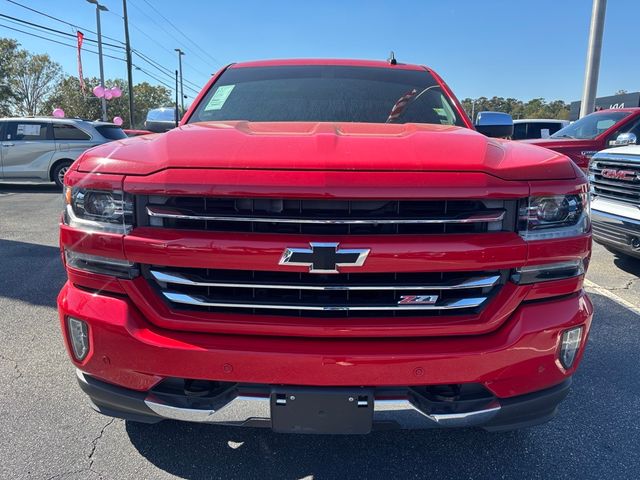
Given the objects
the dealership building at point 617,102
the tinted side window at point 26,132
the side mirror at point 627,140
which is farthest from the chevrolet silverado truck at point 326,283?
the dealership building at point 617,102

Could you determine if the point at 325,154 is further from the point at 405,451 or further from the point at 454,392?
the point at 405,451

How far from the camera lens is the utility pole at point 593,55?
586 inches

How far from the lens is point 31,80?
5128cm

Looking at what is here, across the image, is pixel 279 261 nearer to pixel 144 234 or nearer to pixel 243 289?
pixel 243 289

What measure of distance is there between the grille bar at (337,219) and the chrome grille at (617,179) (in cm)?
409

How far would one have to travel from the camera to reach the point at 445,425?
5.80 feet

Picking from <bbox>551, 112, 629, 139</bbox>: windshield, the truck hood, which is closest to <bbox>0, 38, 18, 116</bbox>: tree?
<bbox>551, 112, 629, 139</bbox>: windshield

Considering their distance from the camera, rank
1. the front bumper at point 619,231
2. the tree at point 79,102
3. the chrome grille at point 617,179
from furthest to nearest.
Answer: the tree at point 79,102 → the chrome grille at point 617,179 → the front bumper at point 619,231

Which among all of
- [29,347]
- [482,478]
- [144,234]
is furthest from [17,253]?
[482,478]

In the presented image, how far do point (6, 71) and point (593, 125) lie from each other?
180 feet

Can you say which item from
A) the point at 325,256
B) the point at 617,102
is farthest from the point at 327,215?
the point at 617,102

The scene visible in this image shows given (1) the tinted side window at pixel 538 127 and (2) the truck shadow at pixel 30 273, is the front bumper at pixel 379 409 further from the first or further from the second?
(1) the tinted side window at pixel 538 127

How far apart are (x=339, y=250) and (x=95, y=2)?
33143mm

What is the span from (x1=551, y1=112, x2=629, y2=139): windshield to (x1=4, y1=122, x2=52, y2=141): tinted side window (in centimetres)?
1142
